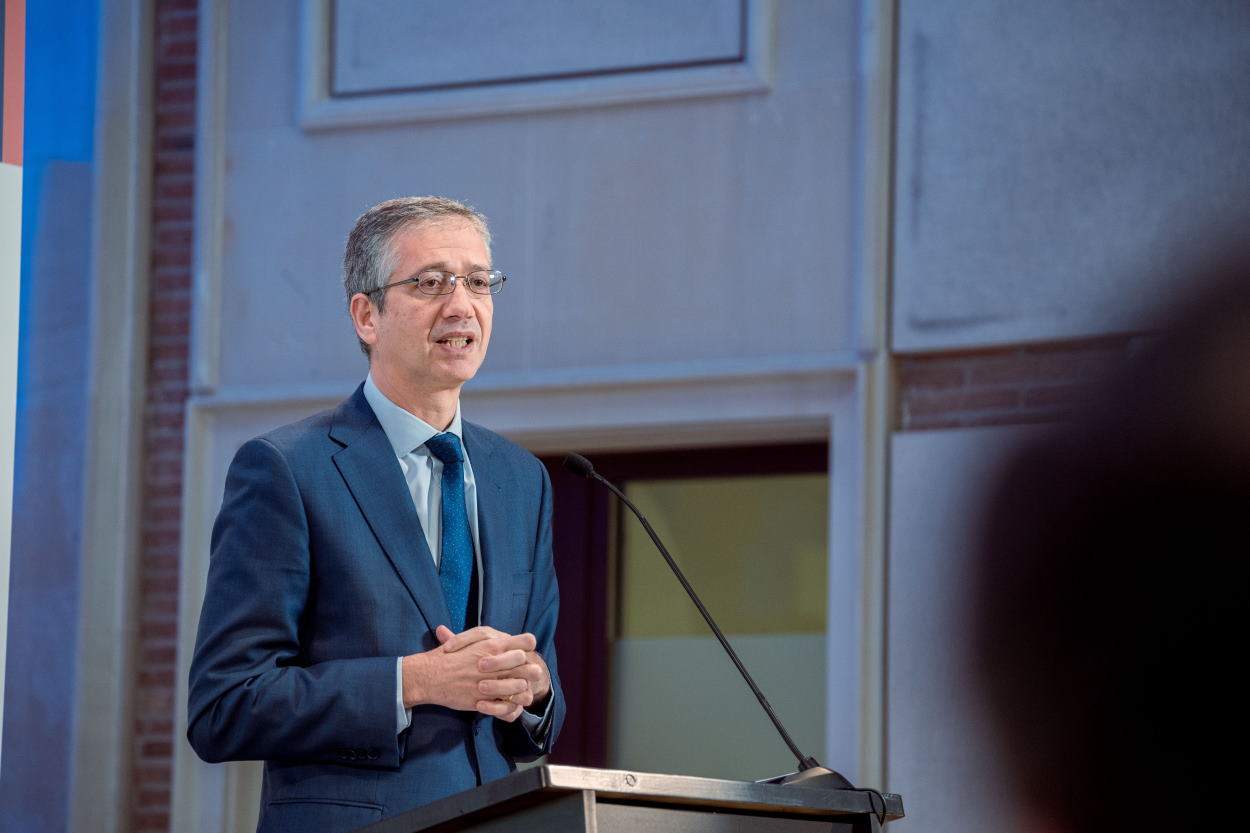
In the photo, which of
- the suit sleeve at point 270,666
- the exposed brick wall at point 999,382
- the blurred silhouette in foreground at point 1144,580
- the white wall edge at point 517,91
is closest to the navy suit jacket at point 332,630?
the suit sleeve at point 270,666

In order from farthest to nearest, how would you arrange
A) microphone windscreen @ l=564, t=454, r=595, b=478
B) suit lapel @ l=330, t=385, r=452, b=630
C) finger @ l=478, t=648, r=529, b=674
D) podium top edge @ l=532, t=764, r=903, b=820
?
microphone windscreen @ l=564, t=454, r=595, b=478, suit lapel @ l=330, t=385, r=452, b=630, finger @ l=478, t=648, r=529, b=674, podium top edge @ l=532, t=764, r=903, b=820

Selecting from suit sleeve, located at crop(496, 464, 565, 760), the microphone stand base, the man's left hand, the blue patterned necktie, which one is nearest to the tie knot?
the blue patterned necktie

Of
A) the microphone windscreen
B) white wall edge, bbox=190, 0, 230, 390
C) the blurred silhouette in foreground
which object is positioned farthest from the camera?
white wall edge, bbox=190, 0, 230, 390

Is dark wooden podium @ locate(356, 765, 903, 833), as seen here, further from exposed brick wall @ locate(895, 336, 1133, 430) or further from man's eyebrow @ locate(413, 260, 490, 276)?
exposed brick wall @ locate(895, 336, 1133, 430)

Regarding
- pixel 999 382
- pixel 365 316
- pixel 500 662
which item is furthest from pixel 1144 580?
pixel 999 382

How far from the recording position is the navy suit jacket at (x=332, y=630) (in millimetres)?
2125

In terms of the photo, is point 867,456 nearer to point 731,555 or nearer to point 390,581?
point 731,555

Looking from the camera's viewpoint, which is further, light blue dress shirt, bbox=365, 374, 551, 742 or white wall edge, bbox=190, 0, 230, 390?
white wall edge, bbox=190, 0, 230, 390

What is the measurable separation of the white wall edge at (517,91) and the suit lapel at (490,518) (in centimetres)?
260

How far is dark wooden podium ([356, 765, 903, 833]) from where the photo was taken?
167 cm

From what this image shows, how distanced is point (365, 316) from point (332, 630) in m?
0.47

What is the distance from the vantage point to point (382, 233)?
2502 millimetres

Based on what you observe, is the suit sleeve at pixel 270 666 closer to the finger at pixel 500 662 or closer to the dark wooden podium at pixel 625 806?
the finger at pixel 500 662

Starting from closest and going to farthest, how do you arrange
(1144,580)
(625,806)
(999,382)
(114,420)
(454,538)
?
1. (1144,580)
2. (625,806)
3. (454,538)
4. (999,382)
5. (114,420)
